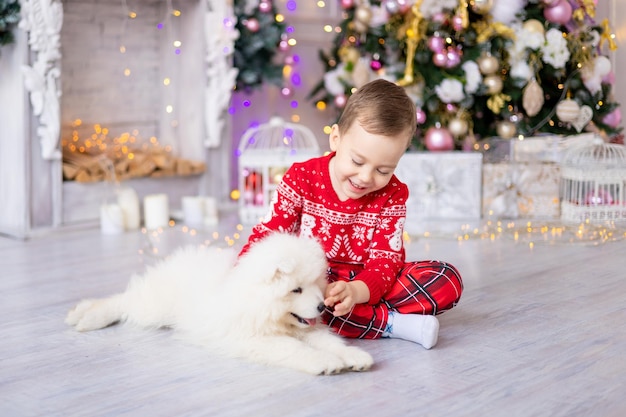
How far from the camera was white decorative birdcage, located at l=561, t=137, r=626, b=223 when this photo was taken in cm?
383

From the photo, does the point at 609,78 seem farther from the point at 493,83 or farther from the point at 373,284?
the point at 373,284

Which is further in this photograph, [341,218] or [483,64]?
[483,64]

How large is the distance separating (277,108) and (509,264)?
2.13 metres

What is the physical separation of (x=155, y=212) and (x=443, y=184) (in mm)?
1296

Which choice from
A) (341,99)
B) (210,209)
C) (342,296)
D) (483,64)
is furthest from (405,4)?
(342,296)

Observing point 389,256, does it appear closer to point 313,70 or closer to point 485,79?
point 485,79

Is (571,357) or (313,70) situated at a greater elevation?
(313,70)

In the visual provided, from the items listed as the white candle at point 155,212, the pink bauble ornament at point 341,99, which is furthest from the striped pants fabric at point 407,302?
the pink bauble ornament at point 341,99

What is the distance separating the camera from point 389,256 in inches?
81.4

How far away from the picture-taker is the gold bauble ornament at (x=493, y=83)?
13.4ft

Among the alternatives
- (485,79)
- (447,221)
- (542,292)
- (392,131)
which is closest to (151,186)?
(447,221)

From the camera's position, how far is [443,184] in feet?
13.2

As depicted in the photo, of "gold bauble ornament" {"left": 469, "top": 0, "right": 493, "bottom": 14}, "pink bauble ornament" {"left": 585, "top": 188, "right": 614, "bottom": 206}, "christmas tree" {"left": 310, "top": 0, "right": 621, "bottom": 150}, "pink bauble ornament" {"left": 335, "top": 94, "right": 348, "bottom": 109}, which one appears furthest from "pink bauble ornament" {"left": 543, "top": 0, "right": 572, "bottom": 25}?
"pink bauble ornament" {"left": 335, "top": 94, "right": 348, "bottom": 109}

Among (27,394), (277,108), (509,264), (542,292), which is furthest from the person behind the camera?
(277,108)
